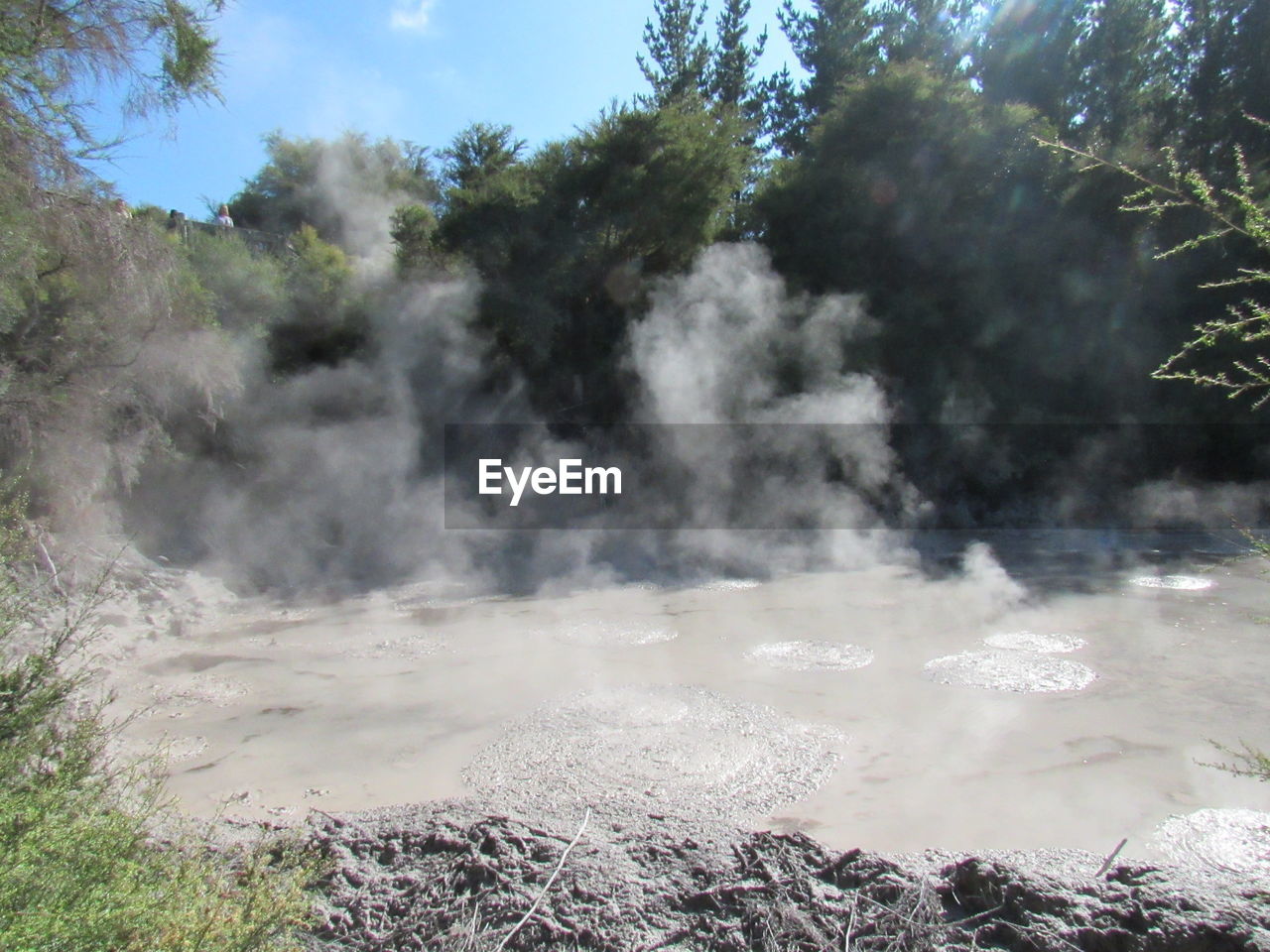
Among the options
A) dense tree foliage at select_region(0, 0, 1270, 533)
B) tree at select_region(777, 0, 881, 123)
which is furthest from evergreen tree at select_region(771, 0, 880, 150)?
dense tree foliage at select_region(0, 0, 1270, 533)

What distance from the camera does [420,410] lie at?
39.7 ft

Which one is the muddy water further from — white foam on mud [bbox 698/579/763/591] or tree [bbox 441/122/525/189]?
tree [bbox 441/122/525/189]

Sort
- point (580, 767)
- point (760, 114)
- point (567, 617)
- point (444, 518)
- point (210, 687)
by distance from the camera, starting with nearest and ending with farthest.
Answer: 1. point (580, 767)
2. point (210, 687)
3. point (567, 617)
4. point (444, 518)
5. point (760, 114)

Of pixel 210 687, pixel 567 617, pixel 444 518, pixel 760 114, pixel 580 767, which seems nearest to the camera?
pixel 580 767

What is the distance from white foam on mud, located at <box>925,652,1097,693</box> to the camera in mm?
5582

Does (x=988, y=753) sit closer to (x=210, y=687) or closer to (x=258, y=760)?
(x=258, y=760)

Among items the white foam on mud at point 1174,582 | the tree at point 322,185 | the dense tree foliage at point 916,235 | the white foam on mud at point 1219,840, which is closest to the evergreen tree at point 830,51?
the dense tree foliage at point 916,235

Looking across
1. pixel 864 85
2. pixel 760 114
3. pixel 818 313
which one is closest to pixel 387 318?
pixel 818 313

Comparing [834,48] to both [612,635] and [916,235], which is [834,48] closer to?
[916,235]

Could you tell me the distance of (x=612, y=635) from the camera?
23.2 feet

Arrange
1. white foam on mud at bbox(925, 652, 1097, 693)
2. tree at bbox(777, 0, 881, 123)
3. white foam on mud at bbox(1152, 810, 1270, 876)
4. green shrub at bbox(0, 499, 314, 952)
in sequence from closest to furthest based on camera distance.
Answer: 1. green shrub at bbox(0, 499, 314, 952)
2. white foam on mud at bbox(1152, 810, 1270, 876)
3. white foam on mud at bbox(925, 652, 1097, 693)
4. tree at bbox(777, 0, 881, 123)

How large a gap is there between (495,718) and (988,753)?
285 cm

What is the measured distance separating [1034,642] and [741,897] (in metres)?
4.55

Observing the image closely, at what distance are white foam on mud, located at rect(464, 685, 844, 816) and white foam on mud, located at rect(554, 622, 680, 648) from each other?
51.7 inches
